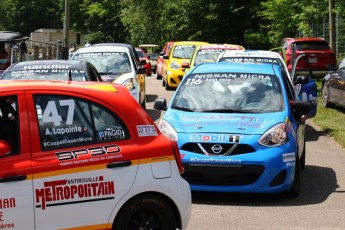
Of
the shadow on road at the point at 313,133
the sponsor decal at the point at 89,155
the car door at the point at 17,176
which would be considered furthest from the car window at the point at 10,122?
the shadow on road at the point at 313,133

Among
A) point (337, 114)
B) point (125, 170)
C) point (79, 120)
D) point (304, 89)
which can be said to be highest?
point (79, 120)

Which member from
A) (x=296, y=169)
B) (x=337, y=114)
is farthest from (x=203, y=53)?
(x=296, y=169)

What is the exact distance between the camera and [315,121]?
16625 mm

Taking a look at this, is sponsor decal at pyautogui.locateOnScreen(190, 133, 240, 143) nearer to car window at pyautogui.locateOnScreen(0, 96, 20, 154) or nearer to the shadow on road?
car window at pyautogui.locateOnScreen(0, 96, 20, 154)

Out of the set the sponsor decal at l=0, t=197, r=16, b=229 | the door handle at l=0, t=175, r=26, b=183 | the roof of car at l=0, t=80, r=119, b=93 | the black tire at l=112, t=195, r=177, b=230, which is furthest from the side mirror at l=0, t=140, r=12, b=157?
the black tire at l=112, t=195, r=177, b=230

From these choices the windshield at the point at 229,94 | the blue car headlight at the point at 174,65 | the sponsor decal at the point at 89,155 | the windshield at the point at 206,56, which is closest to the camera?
the sponsor decal at the point at 89,155

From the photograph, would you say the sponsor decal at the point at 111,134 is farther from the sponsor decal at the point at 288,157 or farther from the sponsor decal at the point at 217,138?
the sponsor decal at the point at 288,157

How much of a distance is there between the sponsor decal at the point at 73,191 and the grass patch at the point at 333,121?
8.11 meters

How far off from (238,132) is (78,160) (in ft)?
10.9

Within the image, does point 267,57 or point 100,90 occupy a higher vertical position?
point 100,90

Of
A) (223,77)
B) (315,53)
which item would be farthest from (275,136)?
(315,53)

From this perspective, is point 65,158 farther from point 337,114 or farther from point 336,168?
point 337,114

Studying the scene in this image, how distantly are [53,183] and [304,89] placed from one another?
29.5 feet

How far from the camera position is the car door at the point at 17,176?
5477mm
